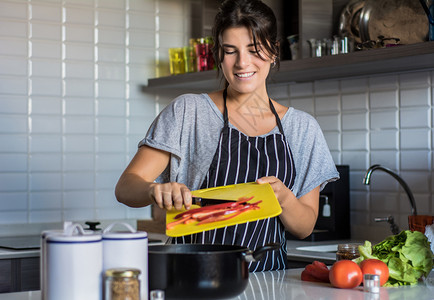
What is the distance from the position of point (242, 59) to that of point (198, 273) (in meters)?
0.71

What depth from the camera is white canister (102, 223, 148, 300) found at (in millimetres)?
1106

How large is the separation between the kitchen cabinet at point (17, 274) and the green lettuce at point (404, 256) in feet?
4.79

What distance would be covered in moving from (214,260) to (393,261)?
0.58 metres

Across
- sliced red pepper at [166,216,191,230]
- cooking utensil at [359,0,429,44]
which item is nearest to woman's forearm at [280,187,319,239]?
sliced red pepper at [166,216,191,230]

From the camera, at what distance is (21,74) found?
3125mm

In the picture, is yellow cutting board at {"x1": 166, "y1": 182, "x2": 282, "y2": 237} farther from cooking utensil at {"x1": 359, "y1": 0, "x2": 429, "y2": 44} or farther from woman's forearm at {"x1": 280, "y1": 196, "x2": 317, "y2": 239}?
cooking utensil at {"x1": 359, "y1": 0, "x2": 429, "y2": 44}

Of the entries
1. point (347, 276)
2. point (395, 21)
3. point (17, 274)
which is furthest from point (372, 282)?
point (17, 274)

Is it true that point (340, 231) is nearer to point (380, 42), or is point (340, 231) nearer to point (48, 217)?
point (380, 42)

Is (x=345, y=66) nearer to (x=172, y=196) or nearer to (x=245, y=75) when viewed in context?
(x=245, y=75)

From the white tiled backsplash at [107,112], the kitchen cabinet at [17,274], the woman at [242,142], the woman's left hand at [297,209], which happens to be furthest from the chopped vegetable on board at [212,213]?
the white tiled backsplash at [107,112]

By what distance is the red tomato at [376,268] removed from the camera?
1.48 metres

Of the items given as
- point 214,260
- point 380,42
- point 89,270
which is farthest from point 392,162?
point 89,270

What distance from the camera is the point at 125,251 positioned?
111 cm

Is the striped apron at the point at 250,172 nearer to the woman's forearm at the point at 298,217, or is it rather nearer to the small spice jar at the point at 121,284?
the woman's forearm at the point at 298,217
